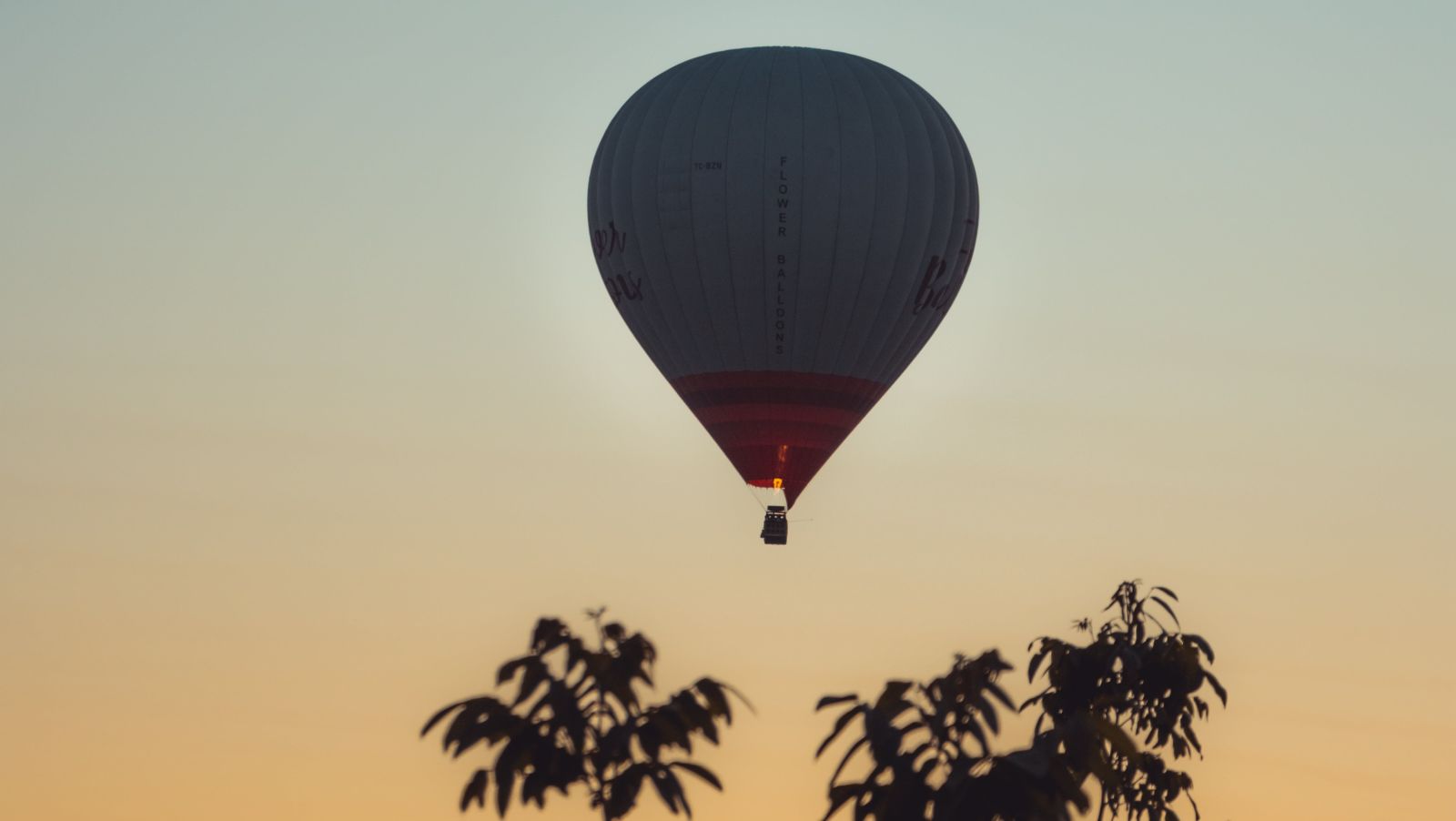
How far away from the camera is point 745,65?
78562 millimetres

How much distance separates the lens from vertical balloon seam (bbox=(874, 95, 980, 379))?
3134 inches

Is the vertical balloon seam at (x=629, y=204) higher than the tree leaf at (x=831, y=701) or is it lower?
higher

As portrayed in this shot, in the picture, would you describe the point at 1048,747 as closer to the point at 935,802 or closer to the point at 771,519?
the point at 935,802

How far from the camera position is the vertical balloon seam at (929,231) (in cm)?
7769

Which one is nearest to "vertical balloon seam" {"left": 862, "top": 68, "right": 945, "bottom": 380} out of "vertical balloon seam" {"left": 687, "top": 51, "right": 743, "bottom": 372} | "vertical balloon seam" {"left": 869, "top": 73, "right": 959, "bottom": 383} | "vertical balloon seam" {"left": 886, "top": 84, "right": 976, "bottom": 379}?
"vertical balloon seam" {"left": 869, "top": 73, "right": 959, "bottom": 383}

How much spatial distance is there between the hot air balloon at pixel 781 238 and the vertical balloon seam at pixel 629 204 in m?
0.07

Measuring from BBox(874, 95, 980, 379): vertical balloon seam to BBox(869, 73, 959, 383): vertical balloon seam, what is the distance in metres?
0.37

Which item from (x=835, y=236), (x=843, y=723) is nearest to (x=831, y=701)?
(x=843, y=723)

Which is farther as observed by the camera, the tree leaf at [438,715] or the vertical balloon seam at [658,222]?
the vertical balloon seam at [658,222]

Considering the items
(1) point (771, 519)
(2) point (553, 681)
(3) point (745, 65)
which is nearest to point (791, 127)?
(3) point (745, 65)

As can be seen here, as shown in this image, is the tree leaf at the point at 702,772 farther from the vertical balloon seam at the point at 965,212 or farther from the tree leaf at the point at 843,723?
A: the vertical balloon seam at the point at 965,212

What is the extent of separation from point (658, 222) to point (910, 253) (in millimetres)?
7110

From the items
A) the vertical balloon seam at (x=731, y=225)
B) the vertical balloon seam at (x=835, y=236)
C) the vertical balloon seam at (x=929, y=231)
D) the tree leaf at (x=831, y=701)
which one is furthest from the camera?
the vertical balloon seam at (x=929, y=231)

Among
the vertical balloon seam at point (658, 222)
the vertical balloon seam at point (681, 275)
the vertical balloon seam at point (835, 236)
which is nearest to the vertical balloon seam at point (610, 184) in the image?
the vertical balloon seam at point (658, 222)
